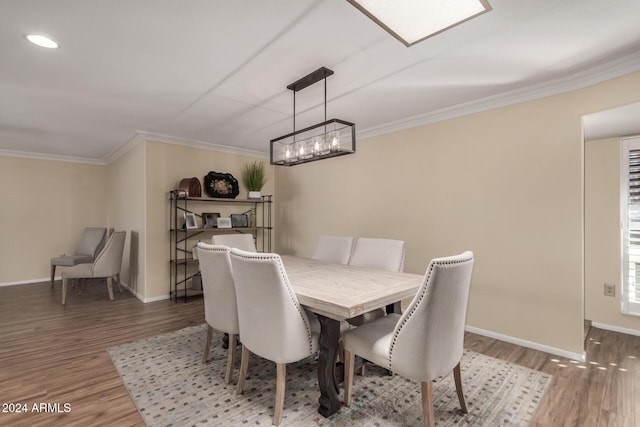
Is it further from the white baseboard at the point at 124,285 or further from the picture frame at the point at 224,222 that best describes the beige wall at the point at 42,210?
the picture frame at the point at 224,222

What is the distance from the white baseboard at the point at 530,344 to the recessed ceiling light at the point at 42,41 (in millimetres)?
4132

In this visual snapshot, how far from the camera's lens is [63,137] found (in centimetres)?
427

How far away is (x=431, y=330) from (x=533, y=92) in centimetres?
243

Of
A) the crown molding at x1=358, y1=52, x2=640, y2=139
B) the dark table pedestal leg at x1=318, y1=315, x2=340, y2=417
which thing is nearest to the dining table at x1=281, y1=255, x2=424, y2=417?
the dark table pedestal leg at x1=318, y1=315, x2=340, y2=417

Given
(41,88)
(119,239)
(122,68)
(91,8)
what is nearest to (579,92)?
(91,8)

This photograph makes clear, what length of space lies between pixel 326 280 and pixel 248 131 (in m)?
2.67

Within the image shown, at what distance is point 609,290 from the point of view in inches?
124

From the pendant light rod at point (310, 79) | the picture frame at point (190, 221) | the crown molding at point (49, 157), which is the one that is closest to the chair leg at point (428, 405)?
the pendant light rod at point (310, 79)

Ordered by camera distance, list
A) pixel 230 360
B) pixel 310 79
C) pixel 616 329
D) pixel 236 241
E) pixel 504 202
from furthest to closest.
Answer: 1. pixel 236 241
2. pixel 616 329
3. pixel 504 202
4. pixel 310 79
5. pixel 230 360

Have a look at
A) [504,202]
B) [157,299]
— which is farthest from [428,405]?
[157,299]

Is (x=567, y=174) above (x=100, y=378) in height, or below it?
above

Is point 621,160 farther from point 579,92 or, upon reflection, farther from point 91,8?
point 91,8

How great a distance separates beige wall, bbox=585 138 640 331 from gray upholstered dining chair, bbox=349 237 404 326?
7.08ft

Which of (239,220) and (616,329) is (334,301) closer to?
(616,329)
